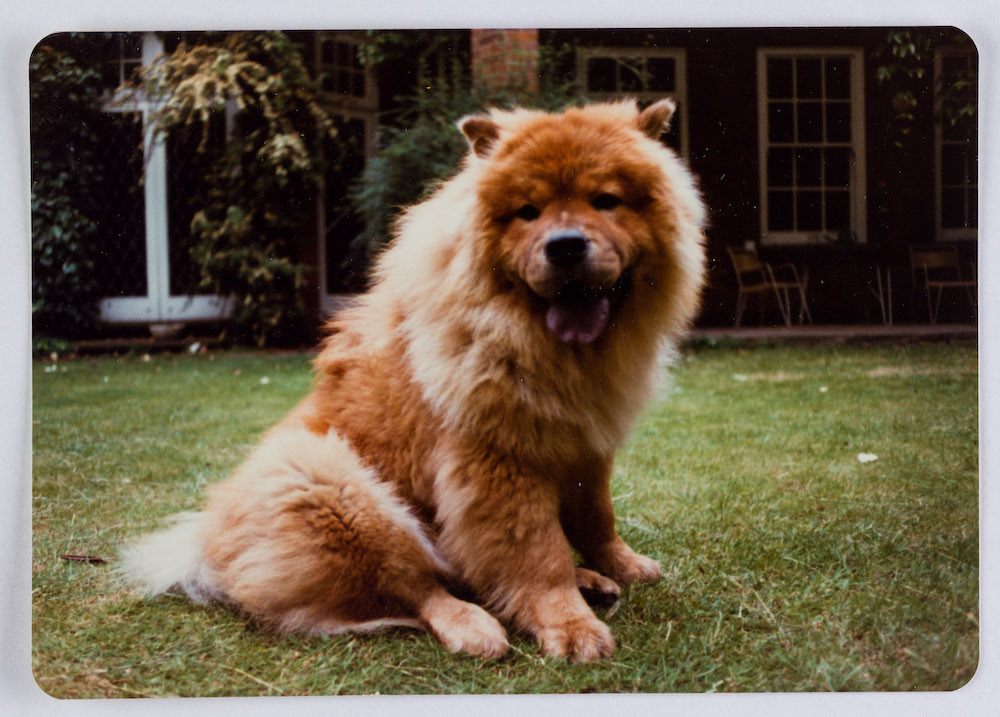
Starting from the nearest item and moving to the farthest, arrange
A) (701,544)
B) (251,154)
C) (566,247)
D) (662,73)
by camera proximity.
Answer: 1. (566,247)
2. (662,73)
3. (701,544)
4. (251,154)

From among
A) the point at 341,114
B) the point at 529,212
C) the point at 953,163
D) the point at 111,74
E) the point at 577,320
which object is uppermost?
the point at 111,74

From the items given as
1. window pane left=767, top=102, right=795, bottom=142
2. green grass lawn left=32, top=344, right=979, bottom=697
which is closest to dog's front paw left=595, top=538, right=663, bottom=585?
green grass lawn left=32, top=344, right=979, bottom=697

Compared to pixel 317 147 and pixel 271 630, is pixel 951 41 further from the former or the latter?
pixel 271 630

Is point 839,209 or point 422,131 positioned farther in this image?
point 422,131

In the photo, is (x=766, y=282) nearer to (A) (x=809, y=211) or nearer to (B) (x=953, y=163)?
(A) (x=809, y=211)

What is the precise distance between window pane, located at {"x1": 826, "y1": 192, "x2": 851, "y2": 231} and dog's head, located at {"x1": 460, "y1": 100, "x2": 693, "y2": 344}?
23.7 inches

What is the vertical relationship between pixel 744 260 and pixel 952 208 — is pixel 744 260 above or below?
below

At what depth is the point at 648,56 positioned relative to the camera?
2174 mm

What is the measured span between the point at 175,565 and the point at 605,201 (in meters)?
1.42

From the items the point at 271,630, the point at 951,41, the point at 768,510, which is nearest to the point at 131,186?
the point at 271,630

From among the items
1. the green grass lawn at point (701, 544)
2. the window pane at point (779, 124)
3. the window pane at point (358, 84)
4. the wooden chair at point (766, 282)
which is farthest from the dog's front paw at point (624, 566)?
the window pane at point (358, 84)

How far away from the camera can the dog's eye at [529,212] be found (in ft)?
5.90

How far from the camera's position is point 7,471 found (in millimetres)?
2117

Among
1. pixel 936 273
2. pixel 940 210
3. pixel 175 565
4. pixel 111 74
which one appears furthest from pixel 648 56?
pixel 175 565
